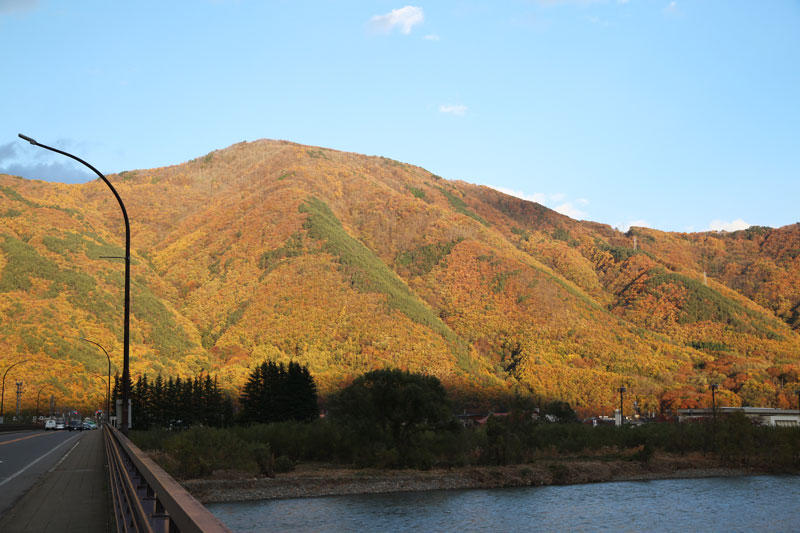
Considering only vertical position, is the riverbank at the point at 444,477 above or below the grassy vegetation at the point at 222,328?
below

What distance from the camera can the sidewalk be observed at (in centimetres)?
1128

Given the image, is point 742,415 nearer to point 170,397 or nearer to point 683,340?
point 170,397

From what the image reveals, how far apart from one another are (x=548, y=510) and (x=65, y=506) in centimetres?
3826

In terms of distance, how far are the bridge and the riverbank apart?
1010 inches

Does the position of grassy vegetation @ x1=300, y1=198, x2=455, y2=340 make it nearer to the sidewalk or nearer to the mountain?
the mountain

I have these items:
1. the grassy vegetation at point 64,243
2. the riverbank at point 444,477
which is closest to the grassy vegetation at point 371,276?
the grassy vegetation at point 64,243

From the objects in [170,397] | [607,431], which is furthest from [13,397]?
[607,431]

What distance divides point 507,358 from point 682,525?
130 meters

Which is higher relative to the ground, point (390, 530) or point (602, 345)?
point (602, 345)

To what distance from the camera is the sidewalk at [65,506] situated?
11.3 m

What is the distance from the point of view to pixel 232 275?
623 ft

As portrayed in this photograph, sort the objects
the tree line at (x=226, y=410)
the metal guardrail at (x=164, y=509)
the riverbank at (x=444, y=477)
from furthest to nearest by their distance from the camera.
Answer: the tree line at (x=226, y=410) < the riverbank at (x=444, y=477) < the metal guardrail at (x=164, y=509)

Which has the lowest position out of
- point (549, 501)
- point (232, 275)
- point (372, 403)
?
point (549, 501)

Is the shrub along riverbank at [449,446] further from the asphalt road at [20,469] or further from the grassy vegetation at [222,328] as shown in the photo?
the grassy vegetation at [222,328]
